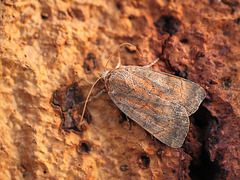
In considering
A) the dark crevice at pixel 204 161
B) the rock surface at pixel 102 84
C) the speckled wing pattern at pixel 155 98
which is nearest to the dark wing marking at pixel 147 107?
the speckled wing pattern at pixel 155 98

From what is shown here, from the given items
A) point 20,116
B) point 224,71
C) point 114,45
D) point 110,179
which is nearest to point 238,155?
point 224,71

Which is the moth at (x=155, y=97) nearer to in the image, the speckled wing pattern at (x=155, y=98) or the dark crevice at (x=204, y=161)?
the speckled wing pattern at (x=155, y=98)

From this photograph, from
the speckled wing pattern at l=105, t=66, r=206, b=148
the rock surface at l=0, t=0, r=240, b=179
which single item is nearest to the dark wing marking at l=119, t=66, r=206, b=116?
the speckled wing pattern at l=105, t=66, r=206, b=148

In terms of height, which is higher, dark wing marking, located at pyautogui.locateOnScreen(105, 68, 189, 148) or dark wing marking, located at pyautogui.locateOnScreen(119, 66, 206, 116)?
dark wing marking, located at pyautogui.locateOnScreen(119, 66, 206, 116)

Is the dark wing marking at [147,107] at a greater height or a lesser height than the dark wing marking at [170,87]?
lesser

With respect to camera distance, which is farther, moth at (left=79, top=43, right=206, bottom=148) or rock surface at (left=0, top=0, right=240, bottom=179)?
moth at (left=79, top=43, right=206, bottom=148)

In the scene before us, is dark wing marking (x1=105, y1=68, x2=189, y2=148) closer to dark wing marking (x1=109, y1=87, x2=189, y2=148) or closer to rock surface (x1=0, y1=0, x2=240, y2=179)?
dark wing marking (x1=109, y1=87, x2=189, y2=148)

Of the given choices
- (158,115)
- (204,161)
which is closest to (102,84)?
(158,115)
